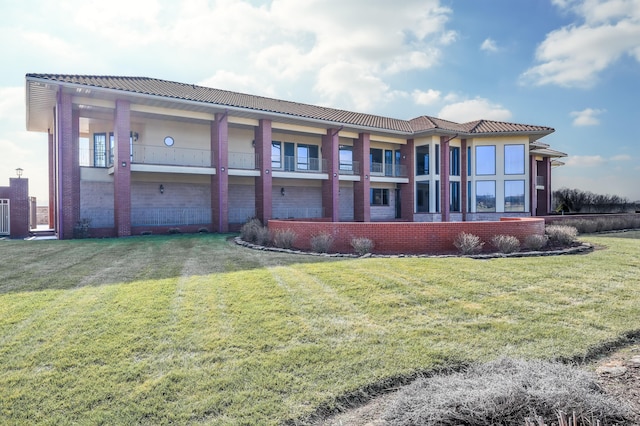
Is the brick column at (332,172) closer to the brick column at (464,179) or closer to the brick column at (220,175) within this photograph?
the brick column at (220,175)

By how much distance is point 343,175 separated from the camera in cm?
2512

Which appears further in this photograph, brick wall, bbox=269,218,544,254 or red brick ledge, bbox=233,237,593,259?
brick wall, bbox=269,218,544,254

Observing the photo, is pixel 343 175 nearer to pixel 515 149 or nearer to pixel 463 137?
pixel 463 137

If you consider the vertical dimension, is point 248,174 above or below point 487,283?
above

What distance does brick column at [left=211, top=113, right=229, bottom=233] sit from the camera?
2019cm

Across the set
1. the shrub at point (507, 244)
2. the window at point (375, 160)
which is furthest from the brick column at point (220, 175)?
the shrub at point (507, 244)

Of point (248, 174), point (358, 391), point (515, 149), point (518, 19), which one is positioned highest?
point (518, 19)

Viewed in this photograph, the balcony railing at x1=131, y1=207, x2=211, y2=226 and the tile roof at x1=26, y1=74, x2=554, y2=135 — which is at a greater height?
the tile roof at x1=26, y1=74, x2=554, y2=135

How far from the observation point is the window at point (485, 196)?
1083 inches

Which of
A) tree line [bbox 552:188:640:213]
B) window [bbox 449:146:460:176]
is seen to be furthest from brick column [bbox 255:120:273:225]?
tree line [bbox 552:188:640:213]

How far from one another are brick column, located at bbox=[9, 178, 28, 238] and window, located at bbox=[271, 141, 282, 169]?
1340 cm

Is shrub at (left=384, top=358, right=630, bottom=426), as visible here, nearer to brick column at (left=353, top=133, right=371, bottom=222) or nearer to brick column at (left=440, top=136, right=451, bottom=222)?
brick column at (left=353, top=133, right=371, bottom=222)

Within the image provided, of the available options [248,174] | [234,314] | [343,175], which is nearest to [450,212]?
[343,175]

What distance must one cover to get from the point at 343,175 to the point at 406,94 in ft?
25.4
